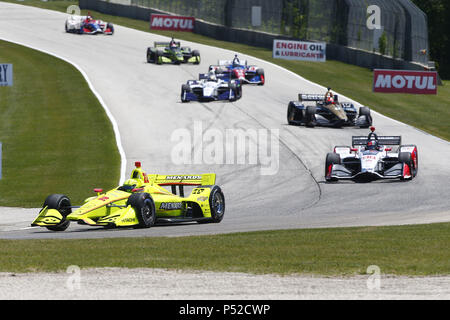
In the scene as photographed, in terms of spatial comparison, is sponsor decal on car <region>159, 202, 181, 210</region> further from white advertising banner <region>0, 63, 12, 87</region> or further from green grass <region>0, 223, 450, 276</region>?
white advertising banner <region>0, 63, 12, 87</region>

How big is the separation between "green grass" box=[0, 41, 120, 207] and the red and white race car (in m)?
11.8

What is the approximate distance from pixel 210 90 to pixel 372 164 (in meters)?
17.2

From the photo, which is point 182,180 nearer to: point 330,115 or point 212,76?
point 330,115

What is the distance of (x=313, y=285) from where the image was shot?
11211mm

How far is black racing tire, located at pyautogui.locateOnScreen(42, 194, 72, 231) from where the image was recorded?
17984 mm

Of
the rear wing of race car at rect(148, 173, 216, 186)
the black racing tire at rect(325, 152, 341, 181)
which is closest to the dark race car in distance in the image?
the black racing tire at rect(325, 152, 341, 181)

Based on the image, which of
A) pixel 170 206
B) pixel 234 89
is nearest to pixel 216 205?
pixel 170 206

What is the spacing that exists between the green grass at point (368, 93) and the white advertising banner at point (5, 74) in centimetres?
1582

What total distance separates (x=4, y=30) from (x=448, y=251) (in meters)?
58.5

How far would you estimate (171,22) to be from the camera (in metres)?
70.4

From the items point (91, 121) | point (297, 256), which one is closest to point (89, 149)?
point (91, 121)

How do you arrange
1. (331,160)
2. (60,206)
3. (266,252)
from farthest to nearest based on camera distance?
(331,160) < (60,206) < (266,252)

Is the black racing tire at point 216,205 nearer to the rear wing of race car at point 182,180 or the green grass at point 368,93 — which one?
the rear wing of race car at point 182,180

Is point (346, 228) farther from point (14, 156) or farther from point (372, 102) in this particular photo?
point (372, 102)
